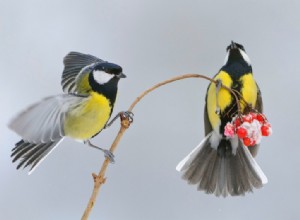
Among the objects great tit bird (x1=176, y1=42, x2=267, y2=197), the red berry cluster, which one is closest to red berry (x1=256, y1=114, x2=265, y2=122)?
the red berry cluster

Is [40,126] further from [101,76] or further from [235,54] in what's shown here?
[235,54]

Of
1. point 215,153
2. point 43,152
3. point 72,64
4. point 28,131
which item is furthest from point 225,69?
point 28,131

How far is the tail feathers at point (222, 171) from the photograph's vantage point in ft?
4.91

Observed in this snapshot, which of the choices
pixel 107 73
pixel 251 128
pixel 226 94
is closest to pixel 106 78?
pixel 107 73

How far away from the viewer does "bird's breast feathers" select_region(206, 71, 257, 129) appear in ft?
4.71

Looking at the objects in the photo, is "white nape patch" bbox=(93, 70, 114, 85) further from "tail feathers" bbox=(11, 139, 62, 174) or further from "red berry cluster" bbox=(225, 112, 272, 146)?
"red berry cluster" bbox=(225, 112, 272, 146)

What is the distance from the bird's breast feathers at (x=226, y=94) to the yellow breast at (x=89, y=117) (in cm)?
42

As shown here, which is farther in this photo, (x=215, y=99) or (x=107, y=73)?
(x=215, y=99)

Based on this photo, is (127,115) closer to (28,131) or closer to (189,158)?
(28,131)

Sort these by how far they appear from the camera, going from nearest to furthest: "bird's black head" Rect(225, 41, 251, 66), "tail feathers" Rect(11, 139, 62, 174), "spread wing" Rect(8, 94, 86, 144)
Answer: "spread wing" Rect(8, 94, 86, 144) < "tail feathers" Rect(11, 139, 62, 174) < "bird's black head" Rect(225, 41, 251, 66)

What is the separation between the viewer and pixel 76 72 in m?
1.35

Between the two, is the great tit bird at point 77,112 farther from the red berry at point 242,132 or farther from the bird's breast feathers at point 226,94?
the bird's breast feathers at point 226,94

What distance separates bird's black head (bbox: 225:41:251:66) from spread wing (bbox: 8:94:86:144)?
0.63 m

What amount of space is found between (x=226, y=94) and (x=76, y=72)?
1.33 feet
